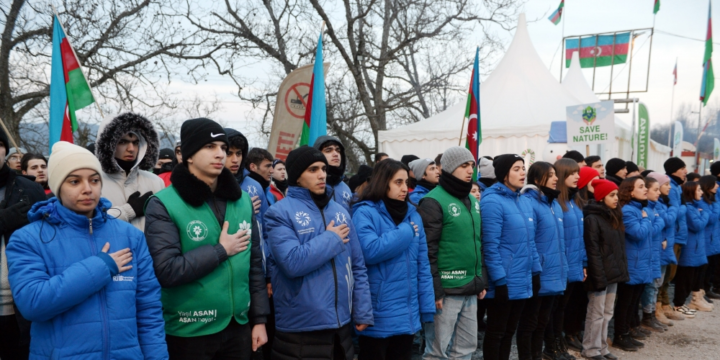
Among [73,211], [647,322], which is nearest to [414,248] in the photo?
[73,211]

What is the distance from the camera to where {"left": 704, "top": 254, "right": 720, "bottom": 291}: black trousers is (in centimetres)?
858

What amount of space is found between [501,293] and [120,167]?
3.04m

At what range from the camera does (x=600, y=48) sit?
2150 centimetres

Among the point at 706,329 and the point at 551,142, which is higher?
the point at 551,142

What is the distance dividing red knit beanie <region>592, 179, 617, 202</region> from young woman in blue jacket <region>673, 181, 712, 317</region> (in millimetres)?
2964

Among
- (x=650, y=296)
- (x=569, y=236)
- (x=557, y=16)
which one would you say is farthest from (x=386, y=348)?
(x=557, y=16)

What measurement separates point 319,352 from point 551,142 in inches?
354

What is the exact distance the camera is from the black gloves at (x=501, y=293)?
4145 millimetres

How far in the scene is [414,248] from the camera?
12.0ft

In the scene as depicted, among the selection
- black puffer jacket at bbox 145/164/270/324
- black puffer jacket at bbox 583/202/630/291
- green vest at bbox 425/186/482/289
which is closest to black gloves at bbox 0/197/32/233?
black puffer jacket at bbox 145/164/270/324

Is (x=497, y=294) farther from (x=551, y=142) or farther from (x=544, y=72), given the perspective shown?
(x=544, y=72)

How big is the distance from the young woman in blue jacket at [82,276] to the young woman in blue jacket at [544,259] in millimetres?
3387

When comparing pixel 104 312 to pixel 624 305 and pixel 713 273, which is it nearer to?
pixel 624 305

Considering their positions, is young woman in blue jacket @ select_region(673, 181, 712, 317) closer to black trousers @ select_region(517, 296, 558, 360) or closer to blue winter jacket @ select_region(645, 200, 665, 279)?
blue winter jacket @ select_region(645, 200, 665, 279)
